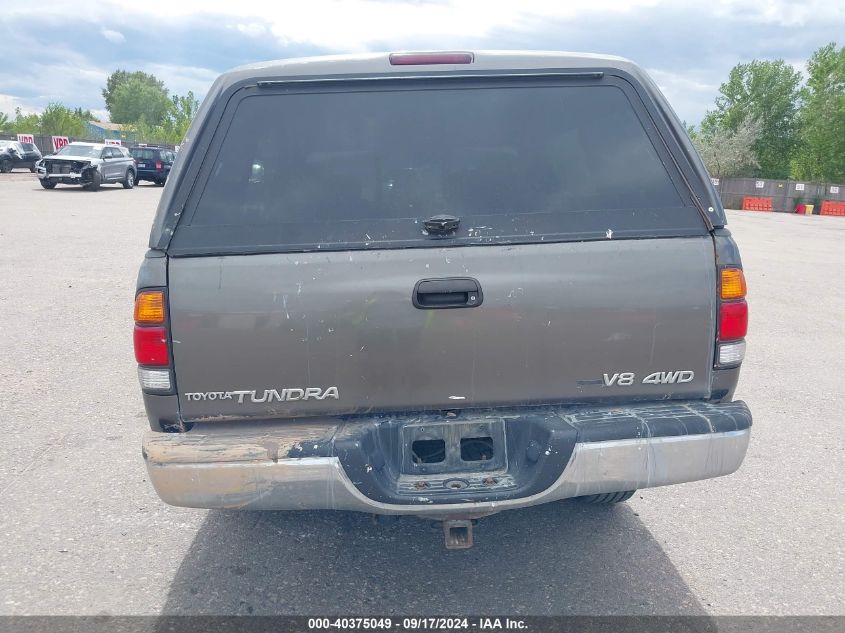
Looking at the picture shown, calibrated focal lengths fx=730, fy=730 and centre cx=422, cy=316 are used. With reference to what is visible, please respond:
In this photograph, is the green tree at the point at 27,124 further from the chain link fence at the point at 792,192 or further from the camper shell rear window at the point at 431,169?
the camper shell rear window at the point at 431,169

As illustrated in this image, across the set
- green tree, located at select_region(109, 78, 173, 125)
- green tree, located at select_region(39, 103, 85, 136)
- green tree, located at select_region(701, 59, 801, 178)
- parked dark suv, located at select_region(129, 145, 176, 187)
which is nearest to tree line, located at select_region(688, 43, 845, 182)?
green tree, located at select_region(701, 59, 801, 178)

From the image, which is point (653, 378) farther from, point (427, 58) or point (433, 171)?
point (427, 58)

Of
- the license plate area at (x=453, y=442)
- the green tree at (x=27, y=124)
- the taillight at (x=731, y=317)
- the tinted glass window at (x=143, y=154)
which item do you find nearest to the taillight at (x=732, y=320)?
the taillight at (x=731, y=317)

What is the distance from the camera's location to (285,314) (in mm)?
2672

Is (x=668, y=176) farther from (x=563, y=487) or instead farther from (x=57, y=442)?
(x=57, y=442)

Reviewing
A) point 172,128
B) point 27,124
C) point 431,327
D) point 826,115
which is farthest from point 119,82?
point 431,327

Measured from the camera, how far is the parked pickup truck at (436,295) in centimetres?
268

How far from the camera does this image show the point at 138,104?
13250 centimetres

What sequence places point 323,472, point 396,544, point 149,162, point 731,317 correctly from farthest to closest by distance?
1. point 149,162
2. point 396,544
3. point 731,317
4. point 323,472

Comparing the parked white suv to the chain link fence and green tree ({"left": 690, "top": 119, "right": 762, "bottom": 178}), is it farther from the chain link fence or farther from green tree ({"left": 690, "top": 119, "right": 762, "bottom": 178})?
green tree ({"left": 690, "top": 119, "right": 762, "bottom": 178})

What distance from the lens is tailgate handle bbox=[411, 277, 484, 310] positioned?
2.69 m

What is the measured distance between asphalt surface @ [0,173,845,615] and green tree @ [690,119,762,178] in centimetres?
4952

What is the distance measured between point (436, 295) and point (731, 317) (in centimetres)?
116

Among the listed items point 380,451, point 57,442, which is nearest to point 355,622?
point 380,451
